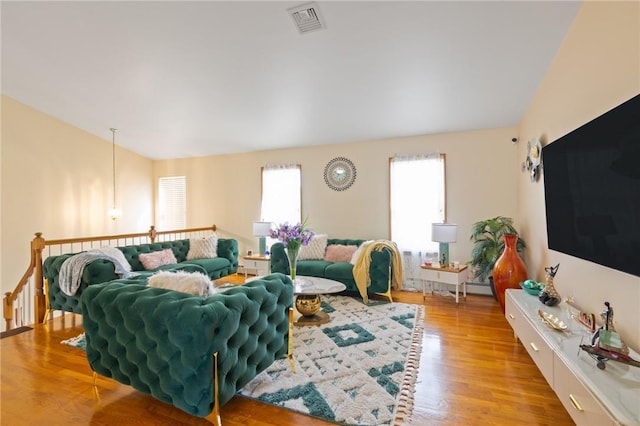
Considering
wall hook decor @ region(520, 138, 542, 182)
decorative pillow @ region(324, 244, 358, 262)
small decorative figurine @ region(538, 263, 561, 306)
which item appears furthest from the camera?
decorative pillow @ region(324, 244, 358, 262)

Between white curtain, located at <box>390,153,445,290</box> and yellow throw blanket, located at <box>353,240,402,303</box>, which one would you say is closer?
yellow throw blanket, located at <box>353,240,402,303</box>

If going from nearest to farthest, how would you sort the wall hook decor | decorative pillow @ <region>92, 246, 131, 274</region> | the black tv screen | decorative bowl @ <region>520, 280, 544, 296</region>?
the black tv screen, decorative bowl @ <region>520, 280, 544, 296</region>, the wall hook decor, decorative pillow @ <region>92, 246, 131, 274</region>

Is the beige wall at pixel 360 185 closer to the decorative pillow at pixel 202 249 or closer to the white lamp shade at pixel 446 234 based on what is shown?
the white lamp shade at pixel 446 234

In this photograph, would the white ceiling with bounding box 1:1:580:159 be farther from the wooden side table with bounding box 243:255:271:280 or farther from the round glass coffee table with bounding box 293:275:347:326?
the round glass coffee table with bounding box 293:275:347:326

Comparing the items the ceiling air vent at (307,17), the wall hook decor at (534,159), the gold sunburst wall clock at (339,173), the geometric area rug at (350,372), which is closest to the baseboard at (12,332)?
the geometric area rug at (350,372)

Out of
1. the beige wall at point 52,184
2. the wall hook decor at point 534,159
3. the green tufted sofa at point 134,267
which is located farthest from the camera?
the beige wall at point 52,184

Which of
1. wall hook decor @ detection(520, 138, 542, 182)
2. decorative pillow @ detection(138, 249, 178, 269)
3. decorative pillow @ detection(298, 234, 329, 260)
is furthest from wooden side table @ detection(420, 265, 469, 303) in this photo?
decorative pillow @ detection(138, 249, 178, 269)

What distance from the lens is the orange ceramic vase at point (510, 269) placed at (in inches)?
131

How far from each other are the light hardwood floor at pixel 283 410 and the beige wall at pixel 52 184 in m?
2.52

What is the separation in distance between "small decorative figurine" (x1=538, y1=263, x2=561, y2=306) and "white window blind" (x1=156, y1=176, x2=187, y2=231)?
655 cm

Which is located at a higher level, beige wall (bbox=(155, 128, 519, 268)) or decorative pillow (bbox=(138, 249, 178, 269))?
beige wall (bbox=(155, 128, 519, 268))

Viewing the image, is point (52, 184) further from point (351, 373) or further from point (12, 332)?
point (351, 373)

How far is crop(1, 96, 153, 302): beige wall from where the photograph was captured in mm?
4652

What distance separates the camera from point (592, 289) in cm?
215
